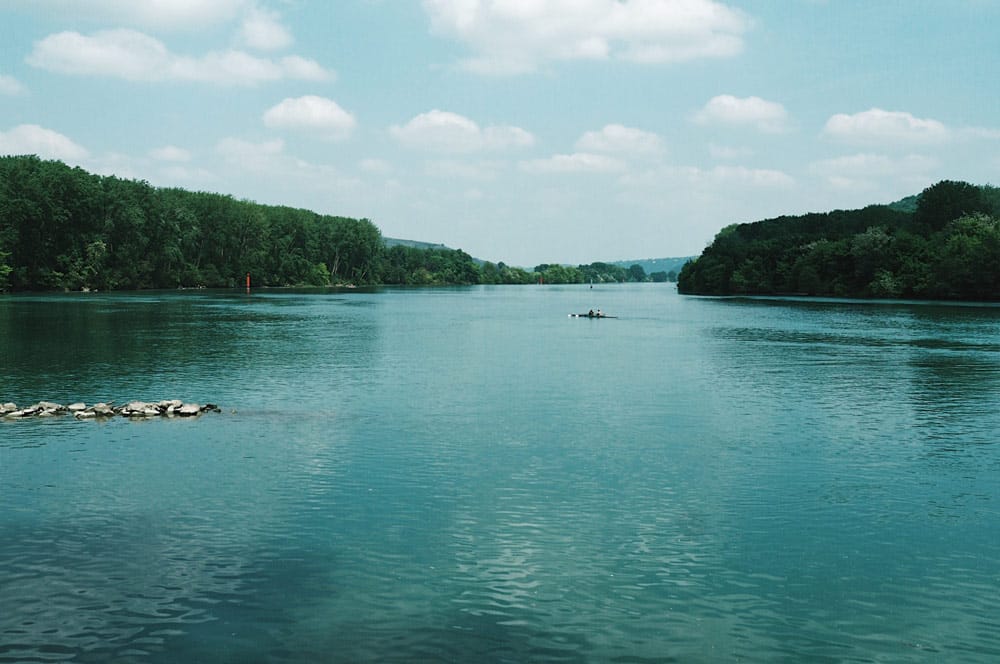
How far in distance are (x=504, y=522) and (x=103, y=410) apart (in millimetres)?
21740

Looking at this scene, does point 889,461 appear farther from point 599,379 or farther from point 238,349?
point 238,349

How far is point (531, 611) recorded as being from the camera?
52.3 feet

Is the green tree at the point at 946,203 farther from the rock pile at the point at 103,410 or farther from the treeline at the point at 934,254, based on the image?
the rock pile at the point at 103,410

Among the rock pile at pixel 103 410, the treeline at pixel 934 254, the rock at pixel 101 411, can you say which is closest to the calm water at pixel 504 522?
the rock pile at pixel 103 410

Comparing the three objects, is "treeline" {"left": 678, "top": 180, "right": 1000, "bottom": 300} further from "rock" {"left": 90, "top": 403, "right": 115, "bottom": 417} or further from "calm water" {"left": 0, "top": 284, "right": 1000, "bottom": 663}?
"rock" {"left": 90, "top": 403, "right": 115, "bottom": 417}

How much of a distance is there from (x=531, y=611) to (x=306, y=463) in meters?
13.5

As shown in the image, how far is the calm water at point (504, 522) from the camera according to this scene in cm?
1504

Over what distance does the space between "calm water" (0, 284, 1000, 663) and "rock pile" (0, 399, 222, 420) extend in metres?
1.21

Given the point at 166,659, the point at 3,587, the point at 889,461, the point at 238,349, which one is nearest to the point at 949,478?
the point at 889,461

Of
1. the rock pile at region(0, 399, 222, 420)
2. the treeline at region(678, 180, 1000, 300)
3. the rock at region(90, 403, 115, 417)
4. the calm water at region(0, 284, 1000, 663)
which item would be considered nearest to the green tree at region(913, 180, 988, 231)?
the treeline at region(678, 180, 1000, 300)

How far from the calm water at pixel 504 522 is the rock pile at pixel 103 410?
121cm

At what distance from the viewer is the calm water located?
49.3 ft

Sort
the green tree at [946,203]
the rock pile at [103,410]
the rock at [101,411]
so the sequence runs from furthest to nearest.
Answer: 1. the green tree at [946,203]
2. the rock at [101,411]
3. the rock pile at [103,410]

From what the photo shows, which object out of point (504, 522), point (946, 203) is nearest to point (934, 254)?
point (946, 203)
